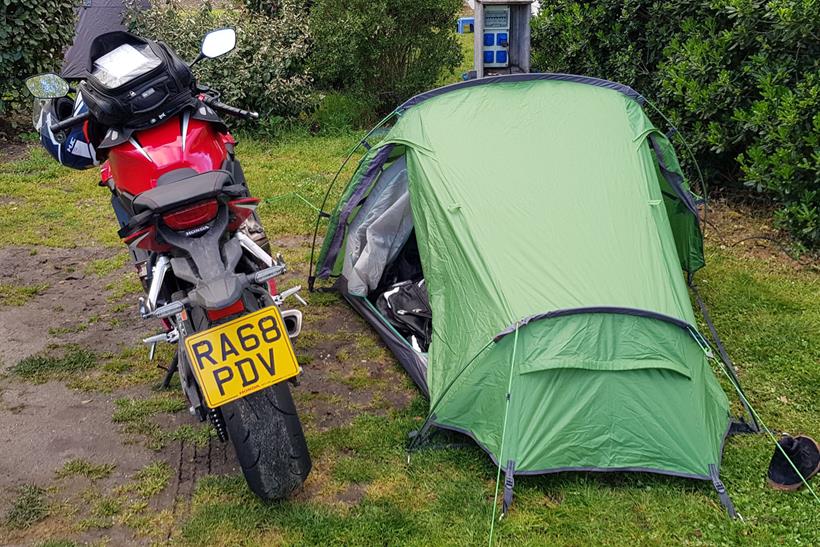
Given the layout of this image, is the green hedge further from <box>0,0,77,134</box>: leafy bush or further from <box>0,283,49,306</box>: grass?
<box>0,0,77,134</box>: leafy bush

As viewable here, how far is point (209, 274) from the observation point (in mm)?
2721

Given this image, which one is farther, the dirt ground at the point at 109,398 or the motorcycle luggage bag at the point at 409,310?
the motorcycle luggage bag at the point at 409,310

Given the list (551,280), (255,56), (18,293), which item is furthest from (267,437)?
(255,56)

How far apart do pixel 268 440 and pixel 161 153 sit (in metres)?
1.27

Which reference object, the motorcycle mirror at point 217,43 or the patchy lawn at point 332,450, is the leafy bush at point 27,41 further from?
the motorcycle mirror at point 217,43

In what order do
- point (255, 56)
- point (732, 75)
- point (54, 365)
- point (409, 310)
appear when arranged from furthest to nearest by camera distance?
1. point (255, 56)
2. point (732, 75)
3. point (409, 310)
4. point (54, 365)

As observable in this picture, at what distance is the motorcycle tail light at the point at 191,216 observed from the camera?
2.74 m

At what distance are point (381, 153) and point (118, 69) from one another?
1684mm

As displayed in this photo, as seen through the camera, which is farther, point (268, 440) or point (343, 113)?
point (343, 113)

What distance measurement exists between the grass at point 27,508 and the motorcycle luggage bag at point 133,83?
5.41 feet

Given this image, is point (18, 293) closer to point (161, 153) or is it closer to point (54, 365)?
point (54, 365)

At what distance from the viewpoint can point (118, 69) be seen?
315 centimetres

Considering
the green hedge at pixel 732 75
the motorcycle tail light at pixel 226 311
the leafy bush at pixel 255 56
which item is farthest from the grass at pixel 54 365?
the green hedge at pixel 732 75

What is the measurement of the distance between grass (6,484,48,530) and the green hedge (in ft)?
16.2
